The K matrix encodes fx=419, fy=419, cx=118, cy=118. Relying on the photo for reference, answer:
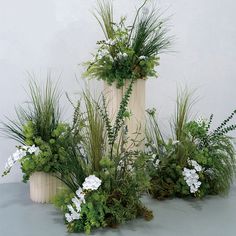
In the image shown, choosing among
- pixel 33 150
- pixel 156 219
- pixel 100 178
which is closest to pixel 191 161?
pixel 156 219

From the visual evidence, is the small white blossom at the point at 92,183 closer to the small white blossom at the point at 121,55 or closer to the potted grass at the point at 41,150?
the potted grass at the point at 41,150

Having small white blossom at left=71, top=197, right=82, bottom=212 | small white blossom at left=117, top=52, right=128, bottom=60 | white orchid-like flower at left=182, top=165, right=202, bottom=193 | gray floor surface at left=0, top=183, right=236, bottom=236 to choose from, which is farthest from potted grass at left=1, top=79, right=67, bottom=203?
white orchid-like flower at left=182, top=165, right=202, bottom=193

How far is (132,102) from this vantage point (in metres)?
2.17

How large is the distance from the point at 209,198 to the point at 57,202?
2.88 ft

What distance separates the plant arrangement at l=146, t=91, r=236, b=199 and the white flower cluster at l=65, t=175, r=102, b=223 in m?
0.51

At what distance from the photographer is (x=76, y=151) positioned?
189 centimetres

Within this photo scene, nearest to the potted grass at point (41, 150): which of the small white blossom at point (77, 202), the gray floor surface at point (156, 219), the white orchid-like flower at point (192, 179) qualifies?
the gray floor surface at point (156, 219)

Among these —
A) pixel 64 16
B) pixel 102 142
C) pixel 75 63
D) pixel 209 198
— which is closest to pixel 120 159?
pixel 102 142

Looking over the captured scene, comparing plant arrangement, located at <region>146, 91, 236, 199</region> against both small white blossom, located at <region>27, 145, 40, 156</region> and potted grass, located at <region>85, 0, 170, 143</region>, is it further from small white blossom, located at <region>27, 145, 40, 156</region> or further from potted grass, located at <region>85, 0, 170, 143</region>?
small white blossom, located at <region>27, 145, 40, 156</region>

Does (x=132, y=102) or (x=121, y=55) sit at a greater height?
(x=121, y=55)

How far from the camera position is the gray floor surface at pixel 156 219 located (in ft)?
5.97

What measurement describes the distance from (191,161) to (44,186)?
772 millimetres

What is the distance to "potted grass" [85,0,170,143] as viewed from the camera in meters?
2.09

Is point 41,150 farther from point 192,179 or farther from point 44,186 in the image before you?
point 192,179
